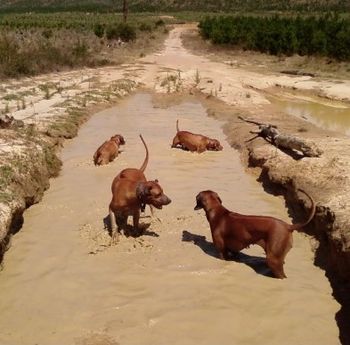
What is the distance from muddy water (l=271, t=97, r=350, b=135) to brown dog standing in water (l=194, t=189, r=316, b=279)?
9404mm

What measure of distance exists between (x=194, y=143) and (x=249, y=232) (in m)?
6.12

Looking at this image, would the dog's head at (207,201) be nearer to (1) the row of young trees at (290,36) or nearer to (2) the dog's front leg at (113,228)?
(2) the dog's front leg at (113,228)

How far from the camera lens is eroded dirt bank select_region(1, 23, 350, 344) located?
746 centimetres

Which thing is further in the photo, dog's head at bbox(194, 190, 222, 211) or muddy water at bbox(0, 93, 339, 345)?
dog's head at bbox(194, 190, 222, 211)

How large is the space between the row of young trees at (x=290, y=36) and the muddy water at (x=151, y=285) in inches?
880

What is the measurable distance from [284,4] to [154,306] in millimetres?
101922

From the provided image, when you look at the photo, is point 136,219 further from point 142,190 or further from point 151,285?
point 151,285

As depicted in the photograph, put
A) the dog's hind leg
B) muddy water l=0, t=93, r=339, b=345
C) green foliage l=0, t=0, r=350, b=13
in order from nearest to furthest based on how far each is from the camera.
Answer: muddy water l=0, t=93, r=339, b=345 → the dog's hind leg → green foliage l=0, t=0, r=350, b=13

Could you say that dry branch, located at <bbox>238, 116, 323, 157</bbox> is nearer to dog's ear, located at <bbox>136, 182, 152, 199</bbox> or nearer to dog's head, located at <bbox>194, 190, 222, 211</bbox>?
dog's head, located at <bbox>194, 190, 222, 211</bbox>

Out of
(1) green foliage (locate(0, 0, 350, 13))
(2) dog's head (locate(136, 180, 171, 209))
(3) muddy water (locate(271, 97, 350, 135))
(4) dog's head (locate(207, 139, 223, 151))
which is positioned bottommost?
(1) green foliage (locate(0, 0, 350, 13))

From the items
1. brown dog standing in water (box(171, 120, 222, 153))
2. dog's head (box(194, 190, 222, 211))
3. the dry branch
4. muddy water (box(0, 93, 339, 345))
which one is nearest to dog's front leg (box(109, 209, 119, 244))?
muddy water (box(0, 93, 339, 345))

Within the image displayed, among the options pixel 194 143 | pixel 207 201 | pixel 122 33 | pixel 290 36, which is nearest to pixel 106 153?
pixel 194 143

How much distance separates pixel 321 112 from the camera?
18.7 m

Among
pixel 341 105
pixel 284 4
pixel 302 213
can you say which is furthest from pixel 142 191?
pixel 284 4
